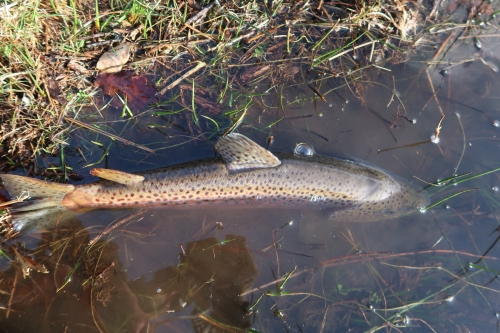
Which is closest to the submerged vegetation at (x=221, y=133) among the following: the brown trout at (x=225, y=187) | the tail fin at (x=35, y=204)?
the tail fin at (x=35, y=204)

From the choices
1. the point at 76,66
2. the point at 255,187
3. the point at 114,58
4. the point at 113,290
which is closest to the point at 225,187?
the point at 255,187

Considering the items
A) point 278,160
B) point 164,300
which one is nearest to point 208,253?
point 164,300

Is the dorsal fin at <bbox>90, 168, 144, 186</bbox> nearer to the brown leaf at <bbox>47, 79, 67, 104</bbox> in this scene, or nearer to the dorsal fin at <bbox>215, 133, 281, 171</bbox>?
the dorsal fin at <bbox>215, 133, 281, 171</bbox>

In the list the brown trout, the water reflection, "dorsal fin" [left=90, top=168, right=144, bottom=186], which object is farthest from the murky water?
"dorsal fin" [left=90, top=168, right=144, bottom=186]

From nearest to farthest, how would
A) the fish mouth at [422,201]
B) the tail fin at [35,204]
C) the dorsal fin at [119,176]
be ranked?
the dorsal fin at [119,176]
the tail fin at [35,204]
the fish mouth at [422,201]

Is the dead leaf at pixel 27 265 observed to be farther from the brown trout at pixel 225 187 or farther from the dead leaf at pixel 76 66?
the dead leaf at pixel 76 66

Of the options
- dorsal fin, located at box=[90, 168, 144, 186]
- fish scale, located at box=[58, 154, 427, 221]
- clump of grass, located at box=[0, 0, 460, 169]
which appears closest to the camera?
dorsal fin, located at box=[90, 168, 144, 186]

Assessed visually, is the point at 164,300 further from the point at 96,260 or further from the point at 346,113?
the point at 346,113
